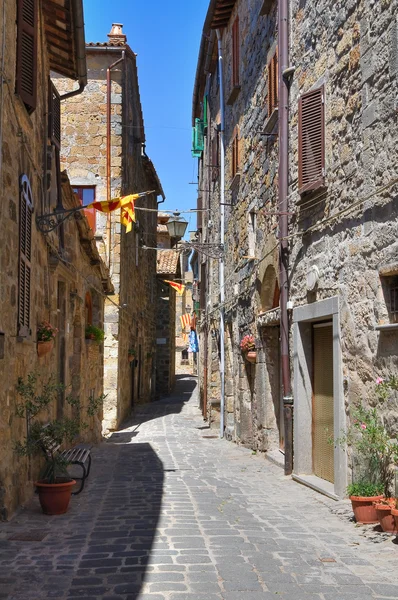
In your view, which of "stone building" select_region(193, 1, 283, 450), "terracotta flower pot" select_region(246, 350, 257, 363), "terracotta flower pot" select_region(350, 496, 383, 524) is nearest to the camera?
"terracotta flower pot" select_region(350, 496, 383, 524)

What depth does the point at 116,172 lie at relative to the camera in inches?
639

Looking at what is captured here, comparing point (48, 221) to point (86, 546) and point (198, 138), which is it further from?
point (198, 138)

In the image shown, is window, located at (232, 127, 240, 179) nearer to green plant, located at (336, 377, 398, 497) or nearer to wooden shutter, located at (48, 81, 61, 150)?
wooden shutter, located at (48, 81, 61, 150)

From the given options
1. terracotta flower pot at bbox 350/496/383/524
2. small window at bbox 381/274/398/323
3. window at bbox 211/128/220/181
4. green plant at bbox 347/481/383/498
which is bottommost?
terracotta flower pot at bbox 350/496/383/524

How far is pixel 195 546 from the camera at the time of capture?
17.5 feet

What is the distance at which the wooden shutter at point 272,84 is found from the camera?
33.2ft

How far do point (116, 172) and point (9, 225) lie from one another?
10124 mm

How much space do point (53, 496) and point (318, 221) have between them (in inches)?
167

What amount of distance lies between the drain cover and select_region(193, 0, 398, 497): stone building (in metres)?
3.09

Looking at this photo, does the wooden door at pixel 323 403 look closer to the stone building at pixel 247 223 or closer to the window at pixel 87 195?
the stone building at pixel 247 223

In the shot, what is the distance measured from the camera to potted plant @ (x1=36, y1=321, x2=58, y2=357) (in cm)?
783

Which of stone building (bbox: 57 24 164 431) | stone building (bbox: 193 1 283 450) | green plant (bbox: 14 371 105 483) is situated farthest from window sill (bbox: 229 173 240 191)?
green plant (bbox: 14 371 105 483)

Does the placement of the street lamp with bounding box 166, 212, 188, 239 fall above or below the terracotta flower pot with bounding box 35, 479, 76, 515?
above

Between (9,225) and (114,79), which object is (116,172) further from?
(9,225)
